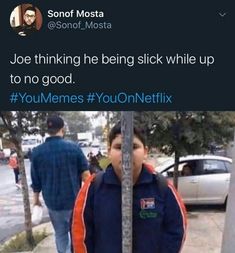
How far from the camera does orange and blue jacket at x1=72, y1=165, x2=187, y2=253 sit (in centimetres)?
188

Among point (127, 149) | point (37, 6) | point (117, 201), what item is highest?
point (37, 6)

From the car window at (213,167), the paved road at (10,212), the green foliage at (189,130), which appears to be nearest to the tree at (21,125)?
the paved road at (10,212)

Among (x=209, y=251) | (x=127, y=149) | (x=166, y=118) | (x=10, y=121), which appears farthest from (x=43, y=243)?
(x=127, y=149)

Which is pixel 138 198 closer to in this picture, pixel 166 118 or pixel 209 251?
pixel 209 251

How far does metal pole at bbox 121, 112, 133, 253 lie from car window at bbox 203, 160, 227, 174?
7455mm

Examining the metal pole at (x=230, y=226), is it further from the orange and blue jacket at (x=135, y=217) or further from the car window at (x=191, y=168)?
the car window at (x=191, y=168)

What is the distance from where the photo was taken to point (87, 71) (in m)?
1.56

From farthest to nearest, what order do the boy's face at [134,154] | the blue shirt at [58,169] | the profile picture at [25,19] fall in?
the blue shirt at [58,169]
the boy's face at [134,154]
the profile picture at [25,19]

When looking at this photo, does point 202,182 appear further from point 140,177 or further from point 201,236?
point 140,177

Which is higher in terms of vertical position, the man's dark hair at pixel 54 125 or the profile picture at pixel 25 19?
the profile picture at pixel 25 19

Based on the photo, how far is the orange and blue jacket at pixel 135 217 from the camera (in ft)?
6.17

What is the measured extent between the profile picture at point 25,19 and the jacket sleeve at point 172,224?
99 cm

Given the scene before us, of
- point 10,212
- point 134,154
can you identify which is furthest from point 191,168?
point 134,154

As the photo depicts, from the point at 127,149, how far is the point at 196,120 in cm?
552
